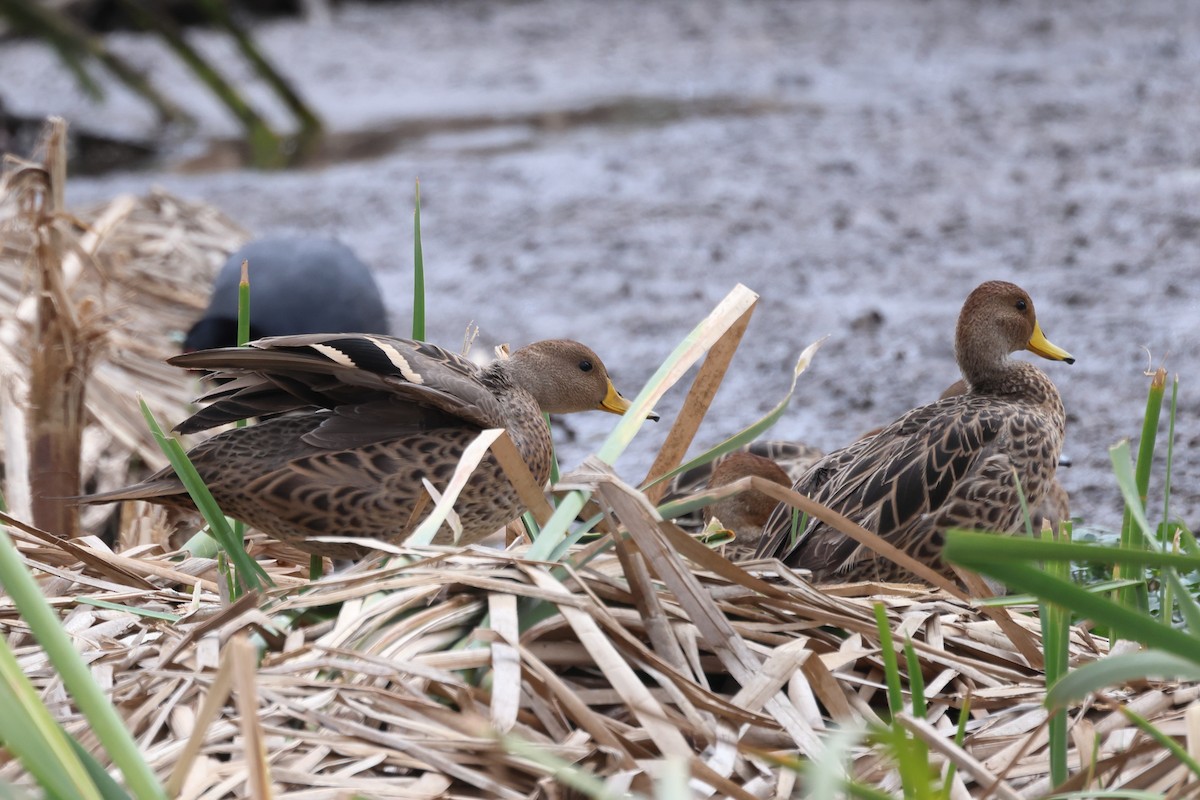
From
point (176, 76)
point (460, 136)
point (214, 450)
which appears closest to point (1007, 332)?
point (214, 450)

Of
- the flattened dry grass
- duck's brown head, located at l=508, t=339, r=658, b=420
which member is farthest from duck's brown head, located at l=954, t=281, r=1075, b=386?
the flattened dry grass

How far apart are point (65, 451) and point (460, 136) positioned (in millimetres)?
6840

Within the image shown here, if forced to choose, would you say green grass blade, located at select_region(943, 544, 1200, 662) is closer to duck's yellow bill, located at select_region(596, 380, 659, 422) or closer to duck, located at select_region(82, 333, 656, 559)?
duck, located at select_region(82, 333, 656, 559)

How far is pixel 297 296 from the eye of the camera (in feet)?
15.7

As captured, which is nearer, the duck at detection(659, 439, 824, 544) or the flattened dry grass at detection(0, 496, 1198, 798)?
the flattened dry grass at detection(0, 496, 1198, 798)

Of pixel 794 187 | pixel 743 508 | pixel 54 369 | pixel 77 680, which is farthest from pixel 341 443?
pixel 794 187

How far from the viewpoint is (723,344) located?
8.27 feet

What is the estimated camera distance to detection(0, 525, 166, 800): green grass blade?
4.26ft

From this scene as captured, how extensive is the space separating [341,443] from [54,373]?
0.96m

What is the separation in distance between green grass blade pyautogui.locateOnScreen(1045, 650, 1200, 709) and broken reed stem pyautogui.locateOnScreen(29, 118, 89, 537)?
2273mm

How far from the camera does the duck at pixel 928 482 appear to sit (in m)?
2.94

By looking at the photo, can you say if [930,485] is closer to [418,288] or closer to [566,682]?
[418,288]

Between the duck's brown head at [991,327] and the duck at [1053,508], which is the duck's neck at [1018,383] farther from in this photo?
the duck at [1053,508]

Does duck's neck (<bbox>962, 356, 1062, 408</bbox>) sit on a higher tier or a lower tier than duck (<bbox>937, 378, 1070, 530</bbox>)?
higher
